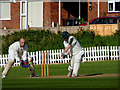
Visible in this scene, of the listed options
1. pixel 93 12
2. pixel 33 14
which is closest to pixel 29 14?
pixel 33 14

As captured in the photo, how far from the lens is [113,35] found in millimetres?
33219

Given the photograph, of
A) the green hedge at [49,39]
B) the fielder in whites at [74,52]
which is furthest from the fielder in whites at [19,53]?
the green hedge at [49,39]

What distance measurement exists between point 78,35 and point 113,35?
2595 millimetres

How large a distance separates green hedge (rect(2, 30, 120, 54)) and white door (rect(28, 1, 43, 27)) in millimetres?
6031

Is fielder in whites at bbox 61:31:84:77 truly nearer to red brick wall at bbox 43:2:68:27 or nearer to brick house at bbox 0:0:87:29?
brick house at bbox 0:0:87:29

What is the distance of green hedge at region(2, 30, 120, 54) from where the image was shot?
103ft

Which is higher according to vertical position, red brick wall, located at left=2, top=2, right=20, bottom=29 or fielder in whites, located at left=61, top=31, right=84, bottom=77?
red brick wall, located at left=2, top=2, right=20, bottom=29

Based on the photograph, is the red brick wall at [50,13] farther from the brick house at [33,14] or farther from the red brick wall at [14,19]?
the red brick wall at [14,19]

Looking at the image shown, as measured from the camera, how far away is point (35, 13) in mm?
40656

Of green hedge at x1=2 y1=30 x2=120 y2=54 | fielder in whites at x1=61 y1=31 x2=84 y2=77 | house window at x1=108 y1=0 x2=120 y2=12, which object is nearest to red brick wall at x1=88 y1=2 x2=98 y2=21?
house window at x1=108 y1=0 x2=120 y2=12

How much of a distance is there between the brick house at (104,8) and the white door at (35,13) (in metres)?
4.58

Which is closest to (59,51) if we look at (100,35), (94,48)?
(94,48)

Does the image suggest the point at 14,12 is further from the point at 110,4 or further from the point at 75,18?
the point at 110,4

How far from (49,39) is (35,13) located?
7845 mm
